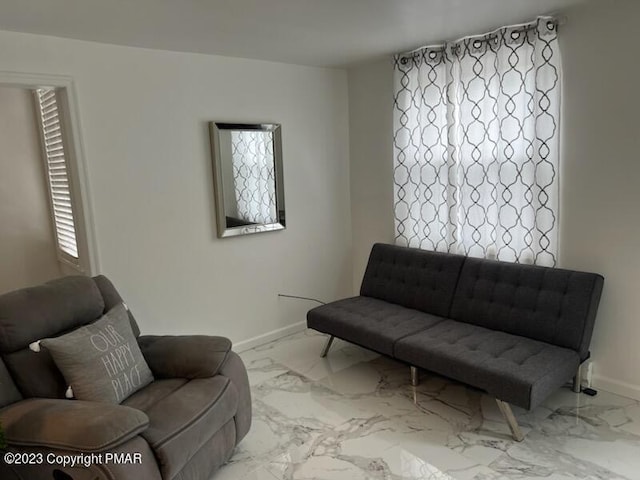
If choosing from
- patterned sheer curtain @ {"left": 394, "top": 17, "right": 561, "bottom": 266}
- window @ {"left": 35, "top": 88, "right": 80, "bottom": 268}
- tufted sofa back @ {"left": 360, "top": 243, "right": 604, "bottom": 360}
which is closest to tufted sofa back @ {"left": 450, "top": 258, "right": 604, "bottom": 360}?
tufted sofa back @ {"left": 360, "top": 243, "right": 604, "bottom": 360}

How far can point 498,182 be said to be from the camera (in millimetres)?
A: 3057

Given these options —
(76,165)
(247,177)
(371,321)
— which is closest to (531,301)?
(371,321)

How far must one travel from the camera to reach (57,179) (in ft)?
11.7

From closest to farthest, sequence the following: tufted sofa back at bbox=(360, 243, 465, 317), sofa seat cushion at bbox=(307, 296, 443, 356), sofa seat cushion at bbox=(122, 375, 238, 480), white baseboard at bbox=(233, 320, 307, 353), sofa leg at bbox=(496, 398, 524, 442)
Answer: sofa seat cushion at bbox=(122, 375, 238, 480) < sofa leg at bbox=(496, 398, 524, 442) < sofa seat cushion at bbox=(307, 296, 443, 356) < tufted sofa back at bbox=(360, 243, 465, 317) < white baseboard at bbox=(233, 320, 307, 353)

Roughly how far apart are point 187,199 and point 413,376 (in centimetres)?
191

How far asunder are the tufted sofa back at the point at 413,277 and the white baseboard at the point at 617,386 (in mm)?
960

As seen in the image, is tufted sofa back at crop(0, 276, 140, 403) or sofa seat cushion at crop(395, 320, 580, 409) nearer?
tufted sofa back at crop(0, 276, 140, 403)

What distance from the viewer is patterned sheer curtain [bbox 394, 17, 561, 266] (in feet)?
9.25

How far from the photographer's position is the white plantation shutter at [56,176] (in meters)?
3.34

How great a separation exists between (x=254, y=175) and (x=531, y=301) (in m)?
2.08

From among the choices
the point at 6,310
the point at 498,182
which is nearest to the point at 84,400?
the point at 6,310

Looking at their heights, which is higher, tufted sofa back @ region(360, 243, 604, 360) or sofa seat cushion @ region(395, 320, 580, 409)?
tufted sofa back @ region(360, 243, 604, 360)

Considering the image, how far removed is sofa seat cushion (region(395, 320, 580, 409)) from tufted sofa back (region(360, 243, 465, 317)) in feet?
1.08

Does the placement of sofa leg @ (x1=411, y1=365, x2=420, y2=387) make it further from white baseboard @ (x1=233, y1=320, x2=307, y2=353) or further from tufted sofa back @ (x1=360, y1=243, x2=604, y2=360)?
white baseboard @ (x1=233, y1=320, x2=307, y2=353)
